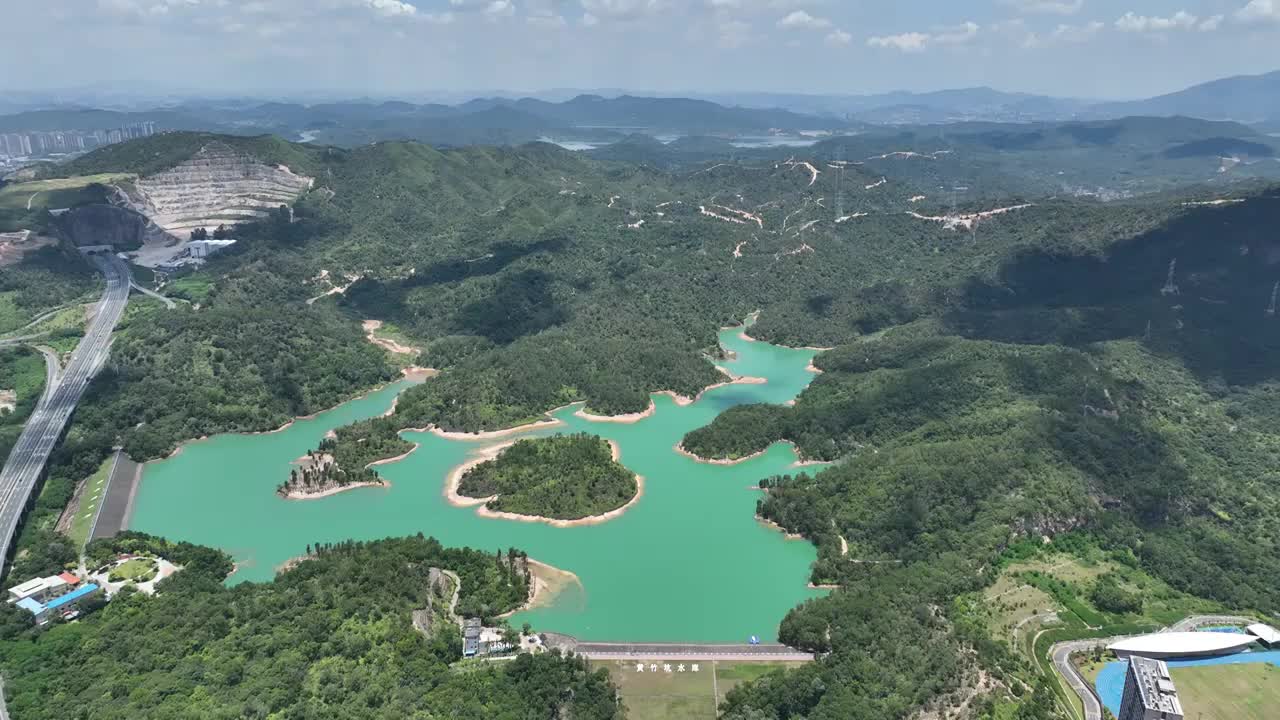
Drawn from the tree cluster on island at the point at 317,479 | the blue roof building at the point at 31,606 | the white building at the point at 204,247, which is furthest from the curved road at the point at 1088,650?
the white building at the point at 204,247

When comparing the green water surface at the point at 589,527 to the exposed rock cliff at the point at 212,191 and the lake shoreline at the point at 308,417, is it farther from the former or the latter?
the exposed rock cliff at the point at 212,191

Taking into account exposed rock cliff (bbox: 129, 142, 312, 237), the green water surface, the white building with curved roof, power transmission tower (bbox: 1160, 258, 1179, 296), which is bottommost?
the green water surface

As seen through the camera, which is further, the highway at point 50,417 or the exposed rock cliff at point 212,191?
the exposed rock cliff at point 212,191

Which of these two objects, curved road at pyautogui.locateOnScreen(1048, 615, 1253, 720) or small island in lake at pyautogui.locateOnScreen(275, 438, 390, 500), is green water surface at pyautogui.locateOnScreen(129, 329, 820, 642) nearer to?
small island in lake at pyautogui.locateOnScreen(275, 438, 390, 500)

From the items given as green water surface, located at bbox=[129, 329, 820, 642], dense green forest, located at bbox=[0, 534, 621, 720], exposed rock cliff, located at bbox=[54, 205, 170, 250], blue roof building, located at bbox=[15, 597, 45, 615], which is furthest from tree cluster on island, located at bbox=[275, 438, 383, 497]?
exposed rock cliff, located at bbox=[54, 205, 170, 250]

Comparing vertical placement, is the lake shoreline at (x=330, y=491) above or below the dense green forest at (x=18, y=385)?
below

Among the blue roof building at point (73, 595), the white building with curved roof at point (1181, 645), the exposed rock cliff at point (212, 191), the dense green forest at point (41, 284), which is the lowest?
the blue roof building at point (73, 595)

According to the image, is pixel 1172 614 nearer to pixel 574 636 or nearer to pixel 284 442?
pixel 574 636

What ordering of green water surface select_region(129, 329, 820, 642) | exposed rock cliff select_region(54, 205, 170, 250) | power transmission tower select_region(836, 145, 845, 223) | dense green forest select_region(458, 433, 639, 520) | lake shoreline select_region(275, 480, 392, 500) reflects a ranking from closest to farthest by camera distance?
green water surface select_region(129, 329, 820, 642)
dense green forest select_region(458, 433, 639, 520)
lake shoreline select_region(275, 480, 392, 500)
exposed rock cliff select_region(54, 205, 170, 250)
power transmission tower select_region(836, 145, 845, 223)
